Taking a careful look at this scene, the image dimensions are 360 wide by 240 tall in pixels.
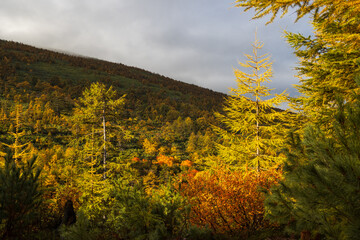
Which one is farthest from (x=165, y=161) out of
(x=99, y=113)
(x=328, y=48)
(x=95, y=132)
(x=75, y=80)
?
(x=75, y=80)

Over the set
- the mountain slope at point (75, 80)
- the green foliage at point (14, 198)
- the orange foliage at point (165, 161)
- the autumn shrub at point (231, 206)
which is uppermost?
the mountain slope at point (75, 80)

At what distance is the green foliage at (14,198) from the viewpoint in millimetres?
2627

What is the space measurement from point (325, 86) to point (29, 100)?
102 metres

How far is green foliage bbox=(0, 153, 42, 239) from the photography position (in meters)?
2.63

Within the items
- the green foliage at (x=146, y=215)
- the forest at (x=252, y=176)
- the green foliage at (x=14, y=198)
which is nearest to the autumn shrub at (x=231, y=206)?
the forest at (x=252, y=176)

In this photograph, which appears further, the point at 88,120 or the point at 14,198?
the point at 88,120

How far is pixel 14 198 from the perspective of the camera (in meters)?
2.70

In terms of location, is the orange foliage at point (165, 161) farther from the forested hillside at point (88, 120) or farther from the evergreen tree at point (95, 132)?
the evergreen tree at point (95, 132)

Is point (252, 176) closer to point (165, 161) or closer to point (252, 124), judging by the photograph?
point (252, 124)

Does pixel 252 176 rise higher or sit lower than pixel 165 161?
higher

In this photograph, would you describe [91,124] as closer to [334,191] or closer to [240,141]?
[240,141]

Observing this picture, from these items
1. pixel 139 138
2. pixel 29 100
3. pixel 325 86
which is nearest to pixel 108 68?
pixel 29 100

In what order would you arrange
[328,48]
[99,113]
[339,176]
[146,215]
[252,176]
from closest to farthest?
[339,176] → [146,215] → [328,48] → [252,176] → [99,113]

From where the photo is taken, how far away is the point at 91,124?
1284 centimetres
